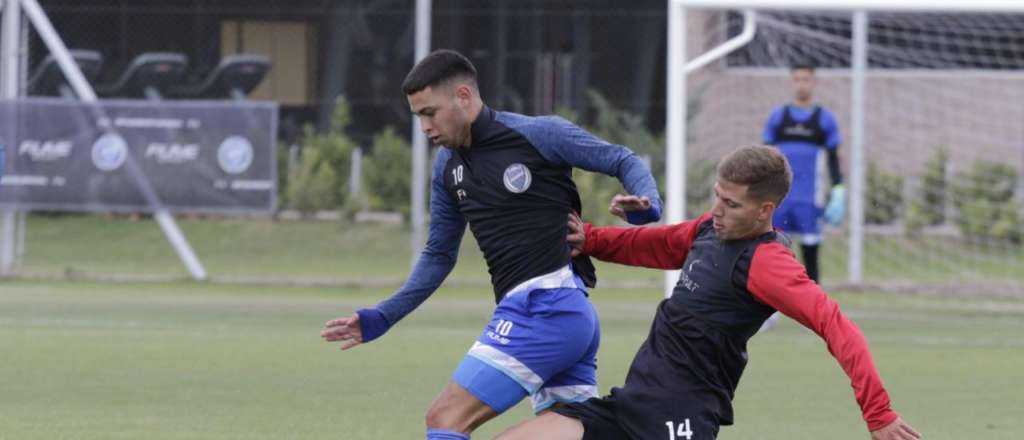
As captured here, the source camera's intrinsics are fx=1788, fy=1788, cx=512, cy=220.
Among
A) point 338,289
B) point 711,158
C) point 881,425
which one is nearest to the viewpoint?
point 881,425

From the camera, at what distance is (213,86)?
23.3 meters

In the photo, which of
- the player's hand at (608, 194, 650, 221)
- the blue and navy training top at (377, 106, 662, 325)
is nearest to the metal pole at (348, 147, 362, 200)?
the blue and navy training top at (377, 106, 662, 325)

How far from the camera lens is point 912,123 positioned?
942 inches

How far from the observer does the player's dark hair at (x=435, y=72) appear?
19.8 feet

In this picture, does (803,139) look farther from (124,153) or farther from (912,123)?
(912,123)

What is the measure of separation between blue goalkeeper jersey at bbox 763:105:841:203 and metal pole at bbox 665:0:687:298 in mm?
785

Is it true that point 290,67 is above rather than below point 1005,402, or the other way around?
above

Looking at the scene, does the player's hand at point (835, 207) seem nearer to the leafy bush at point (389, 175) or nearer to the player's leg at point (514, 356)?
the leafy bush at point (389, 175)

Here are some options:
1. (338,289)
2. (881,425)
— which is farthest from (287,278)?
(881,425)

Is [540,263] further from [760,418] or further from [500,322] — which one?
[760,418]

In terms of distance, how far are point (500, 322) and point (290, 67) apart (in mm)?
18129

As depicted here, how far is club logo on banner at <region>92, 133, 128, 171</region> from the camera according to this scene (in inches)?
709

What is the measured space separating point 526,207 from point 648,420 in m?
0.92

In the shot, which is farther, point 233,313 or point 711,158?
point 711,158
